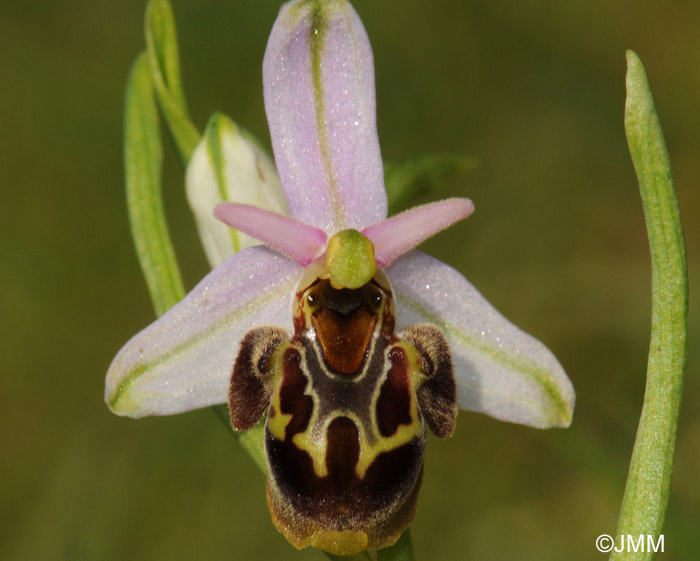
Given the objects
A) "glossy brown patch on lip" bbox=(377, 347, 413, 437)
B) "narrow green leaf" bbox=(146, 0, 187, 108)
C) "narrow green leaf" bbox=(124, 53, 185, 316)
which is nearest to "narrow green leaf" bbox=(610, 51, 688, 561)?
"glossy brown patch on lip" bbox=(377, 347, 413, 437)

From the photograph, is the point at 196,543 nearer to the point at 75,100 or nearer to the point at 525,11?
the point at 75,100

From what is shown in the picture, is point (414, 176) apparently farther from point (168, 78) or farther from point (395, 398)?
point (395, 398)

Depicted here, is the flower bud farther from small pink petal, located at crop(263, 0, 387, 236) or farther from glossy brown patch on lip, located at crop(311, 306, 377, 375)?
glossy brown patch on lip, located at crop(311, 306, 377, 375)

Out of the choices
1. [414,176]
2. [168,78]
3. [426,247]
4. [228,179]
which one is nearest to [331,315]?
[228,179]

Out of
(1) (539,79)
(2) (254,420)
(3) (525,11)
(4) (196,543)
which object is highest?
(3) (525,11)

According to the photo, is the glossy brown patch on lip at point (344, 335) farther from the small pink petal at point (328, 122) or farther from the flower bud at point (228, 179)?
the flower bud at point (228, 179)

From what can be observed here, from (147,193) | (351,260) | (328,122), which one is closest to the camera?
(351,260)

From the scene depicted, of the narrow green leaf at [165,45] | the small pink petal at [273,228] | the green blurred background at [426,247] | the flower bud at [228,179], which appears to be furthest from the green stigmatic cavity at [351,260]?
the green blurred background at [426,247]

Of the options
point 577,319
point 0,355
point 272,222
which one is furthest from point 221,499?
point 272,222
